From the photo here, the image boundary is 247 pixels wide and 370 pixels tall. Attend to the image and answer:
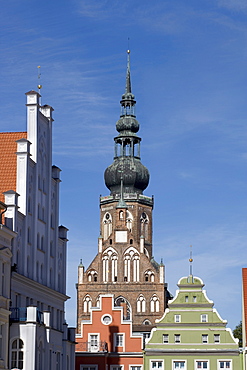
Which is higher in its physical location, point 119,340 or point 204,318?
point 204,318

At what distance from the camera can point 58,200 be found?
51.7 meters

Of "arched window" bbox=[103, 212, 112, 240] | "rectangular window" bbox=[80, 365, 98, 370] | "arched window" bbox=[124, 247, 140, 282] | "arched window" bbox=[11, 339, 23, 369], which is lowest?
"arched window" bbox=[11, 339, 23, 369]

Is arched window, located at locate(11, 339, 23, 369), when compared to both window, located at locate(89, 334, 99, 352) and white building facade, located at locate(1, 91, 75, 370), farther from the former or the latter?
window, located at locate(89, 334, 99, 352)

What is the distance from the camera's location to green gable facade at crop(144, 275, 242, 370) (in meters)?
64.7

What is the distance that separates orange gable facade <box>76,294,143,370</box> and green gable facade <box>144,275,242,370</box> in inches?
43.7

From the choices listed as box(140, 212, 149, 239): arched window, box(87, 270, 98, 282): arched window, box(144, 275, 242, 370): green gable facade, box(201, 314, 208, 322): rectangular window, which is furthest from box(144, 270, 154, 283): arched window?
box(201, 314, 208, 322): rectangular window

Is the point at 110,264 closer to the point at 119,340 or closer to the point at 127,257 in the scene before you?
the point at 127,257

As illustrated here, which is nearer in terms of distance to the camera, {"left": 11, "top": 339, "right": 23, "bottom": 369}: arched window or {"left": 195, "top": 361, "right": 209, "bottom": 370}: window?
{"left": 11, "top": 339, "right": 23, "bottom": 369}: arched window

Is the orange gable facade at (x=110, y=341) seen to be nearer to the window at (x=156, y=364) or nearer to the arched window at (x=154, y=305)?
the window at (x=156, y=364)

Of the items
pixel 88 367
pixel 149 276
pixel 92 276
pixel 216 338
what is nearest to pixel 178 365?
pixel 216 338

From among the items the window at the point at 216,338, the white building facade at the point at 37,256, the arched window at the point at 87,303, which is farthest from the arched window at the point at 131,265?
the white building facade at the point at 37,256

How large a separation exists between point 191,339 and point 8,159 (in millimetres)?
25883

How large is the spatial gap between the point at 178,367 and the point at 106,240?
132 ft

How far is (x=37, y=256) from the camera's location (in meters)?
46.9
